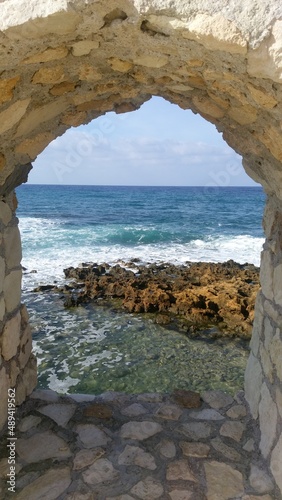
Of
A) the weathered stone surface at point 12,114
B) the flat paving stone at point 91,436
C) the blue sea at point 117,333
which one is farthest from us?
the blue sea at point 117,333

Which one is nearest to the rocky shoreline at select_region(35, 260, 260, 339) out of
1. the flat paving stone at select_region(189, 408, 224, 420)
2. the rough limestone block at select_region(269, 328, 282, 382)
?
the flat paving stone at select_region(189, 408, 224, 420)

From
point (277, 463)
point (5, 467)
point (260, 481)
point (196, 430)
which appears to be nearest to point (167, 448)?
point (196, 430)

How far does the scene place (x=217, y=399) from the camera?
360 cm


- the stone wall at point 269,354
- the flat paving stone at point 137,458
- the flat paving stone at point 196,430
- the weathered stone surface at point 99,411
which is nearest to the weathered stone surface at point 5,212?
the weathered stone surface at point 99,411

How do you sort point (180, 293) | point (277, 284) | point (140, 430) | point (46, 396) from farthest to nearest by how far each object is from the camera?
point (180, 293) < point (46, 396) < point (140, 430) < point (277, 284)

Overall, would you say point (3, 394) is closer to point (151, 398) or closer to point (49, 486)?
point (49, 486)

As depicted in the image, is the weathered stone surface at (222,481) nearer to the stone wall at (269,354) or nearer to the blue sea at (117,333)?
the stone wall at (269,354)

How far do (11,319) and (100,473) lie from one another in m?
1.32

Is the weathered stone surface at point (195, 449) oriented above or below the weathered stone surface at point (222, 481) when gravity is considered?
above

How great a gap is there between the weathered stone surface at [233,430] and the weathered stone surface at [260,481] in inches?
13.1

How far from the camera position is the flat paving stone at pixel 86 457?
2762 mm

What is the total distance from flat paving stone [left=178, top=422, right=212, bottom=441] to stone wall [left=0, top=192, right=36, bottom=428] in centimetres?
138

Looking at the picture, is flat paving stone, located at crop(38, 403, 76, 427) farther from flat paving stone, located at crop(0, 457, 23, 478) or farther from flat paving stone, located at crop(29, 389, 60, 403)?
flat paving stone, located at crop(0, 457, 23, 478)

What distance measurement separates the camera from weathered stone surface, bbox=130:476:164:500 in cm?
251
